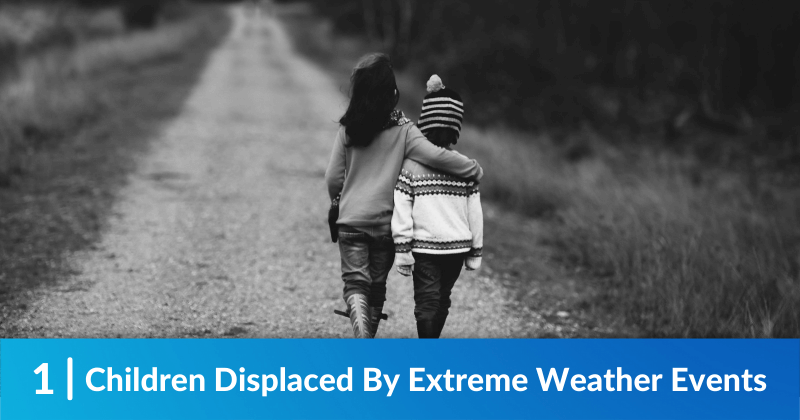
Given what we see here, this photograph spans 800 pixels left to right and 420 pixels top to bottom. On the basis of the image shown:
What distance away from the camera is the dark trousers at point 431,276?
3.51 meters

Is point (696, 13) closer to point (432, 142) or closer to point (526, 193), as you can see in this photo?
point (526, 193)

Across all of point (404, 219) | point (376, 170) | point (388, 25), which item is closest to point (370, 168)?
point (376, 170)

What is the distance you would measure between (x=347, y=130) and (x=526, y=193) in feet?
18.7

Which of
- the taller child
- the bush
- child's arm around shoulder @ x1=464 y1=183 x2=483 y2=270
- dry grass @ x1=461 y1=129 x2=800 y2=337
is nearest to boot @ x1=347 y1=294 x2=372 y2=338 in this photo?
the taller child

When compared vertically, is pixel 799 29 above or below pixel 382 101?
above

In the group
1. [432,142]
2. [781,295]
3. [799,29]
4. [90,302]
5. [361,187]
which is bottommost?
[90,302]

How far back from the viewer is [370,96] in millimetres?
3316

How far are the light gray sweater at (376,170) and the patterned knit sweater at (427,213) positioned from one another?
6 cm

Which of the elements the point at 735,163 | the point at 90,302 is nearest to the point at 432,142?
the point at 90,302

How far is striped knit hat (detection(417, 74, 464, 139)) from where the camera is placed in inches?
133

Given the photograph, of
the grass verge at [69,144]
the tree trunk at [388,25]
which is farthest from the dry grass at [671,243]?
the tree trunk at [388,25]

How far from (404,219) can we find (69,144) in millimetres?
8308

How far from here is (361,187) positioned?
11.5 feet

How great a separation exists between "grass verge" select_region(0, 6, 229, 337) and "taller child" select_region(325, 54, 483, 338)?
7.98 feet
